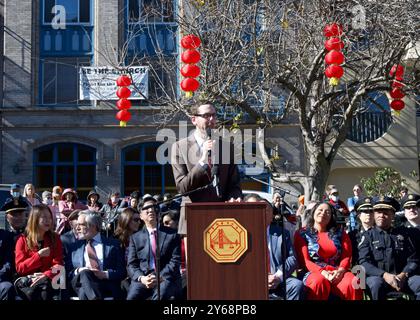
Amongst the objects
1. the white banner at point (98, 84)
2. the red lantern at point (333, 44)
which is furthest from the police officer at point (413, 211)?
the white banner at point (98, 84)

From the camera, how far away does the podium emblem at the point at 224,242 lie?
493cm

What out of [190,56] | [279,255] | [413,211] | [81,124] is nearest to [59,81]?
[81,124]

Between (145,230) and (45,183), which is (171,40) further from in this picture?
(145,230)

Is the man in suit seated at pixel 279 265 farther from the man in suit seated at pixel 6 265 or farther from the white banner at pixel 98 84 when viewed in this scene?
the white banner at pixel 98 84

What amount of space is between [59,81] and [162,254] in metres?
18.4

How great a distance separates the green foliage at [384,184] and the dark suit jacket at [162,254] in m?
14.9

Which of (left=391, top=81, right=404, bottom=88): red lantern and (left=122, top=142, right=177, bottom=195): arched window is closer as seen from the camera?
(left=391, top=81, right=404, bottom=88): red lantern

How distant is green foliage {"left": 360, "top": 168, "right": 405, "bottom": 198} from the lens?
71.1 ft

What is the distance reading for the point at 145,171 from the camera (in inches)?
970

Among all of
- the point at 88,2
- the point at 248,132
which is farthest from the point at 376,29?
the point at 88,2

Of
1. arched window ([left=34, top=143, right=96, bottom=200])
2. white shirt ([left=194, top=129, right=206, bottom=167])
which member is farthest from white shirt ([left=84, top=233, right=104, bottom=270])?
arched window ([left=34, top=143, right=96, bottom=200])

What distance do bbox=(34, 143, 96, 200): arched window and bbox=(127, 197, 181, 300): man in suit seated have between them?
16817 mm

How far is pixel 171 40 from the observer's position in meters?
23.6

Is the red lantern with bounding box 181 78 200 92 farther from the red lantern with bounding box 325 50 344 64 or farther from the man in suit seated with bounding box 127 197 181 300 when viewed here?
the man in suit seated with bounding box 127 197 181 300
